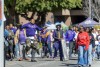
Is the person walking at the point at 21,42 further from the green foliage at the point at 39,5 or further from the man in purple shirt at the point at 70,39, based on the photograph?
the green foliage at the point at 39,5

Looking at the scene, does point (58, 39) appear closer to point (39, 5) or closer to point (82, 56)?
point (82, 56)

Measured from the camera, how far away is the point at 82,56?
16203 millimetres

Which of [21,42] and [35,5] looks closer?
[21,42]

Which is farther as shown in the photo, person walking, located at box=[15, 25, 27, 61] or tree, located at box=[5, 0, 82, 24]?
tree, located at box=[5, 0, 82, 24]

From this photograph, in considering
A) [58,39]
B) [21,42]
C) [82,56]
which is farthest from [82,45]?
[21,42]

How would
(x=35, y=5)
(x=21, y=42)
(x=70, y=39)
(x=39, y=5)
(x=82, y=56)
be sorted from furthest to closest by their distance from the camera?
(x=35, y=5), (x=39, y=5), (x=70, y=39), (x=21, y=42), (x=82, y=56)

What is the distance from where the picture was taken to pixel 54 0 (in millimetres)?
50844

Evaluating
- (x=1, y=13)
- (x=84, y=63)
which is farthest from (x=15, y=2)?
(x=1, y=13)

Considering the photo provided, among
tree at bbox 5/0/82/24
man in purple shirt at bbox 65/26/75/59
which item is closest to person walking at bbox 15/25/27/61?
man in purple shirt at bbox 65/26/75/59

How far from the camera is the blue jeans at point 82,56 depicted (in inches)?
633

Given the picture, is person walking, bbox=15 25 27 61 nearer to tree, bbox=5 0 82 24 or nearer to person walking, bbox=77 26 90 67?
person walking, bbox=77 26 90 67

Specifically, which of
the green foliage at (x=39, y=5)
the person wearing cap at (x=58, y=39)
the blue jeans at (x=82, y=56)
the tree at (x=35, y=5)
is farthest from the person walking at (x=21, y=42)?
the green foliage at (x=39, y=5)

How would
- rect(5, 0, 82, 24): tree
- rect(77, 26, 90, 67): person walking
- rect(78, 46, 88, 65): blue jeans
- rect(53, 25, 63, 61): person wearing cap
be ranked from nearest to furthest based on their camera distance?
rect(77, 26, 90, 67): person walking, rect(78, 46, 88, 65): blue jeans, rect(53, 25, 63, 61): person wearing cap, rect(5, 0, 82, 24): tree

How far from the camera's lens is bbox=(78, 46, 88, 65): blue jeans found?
52.7 ft
